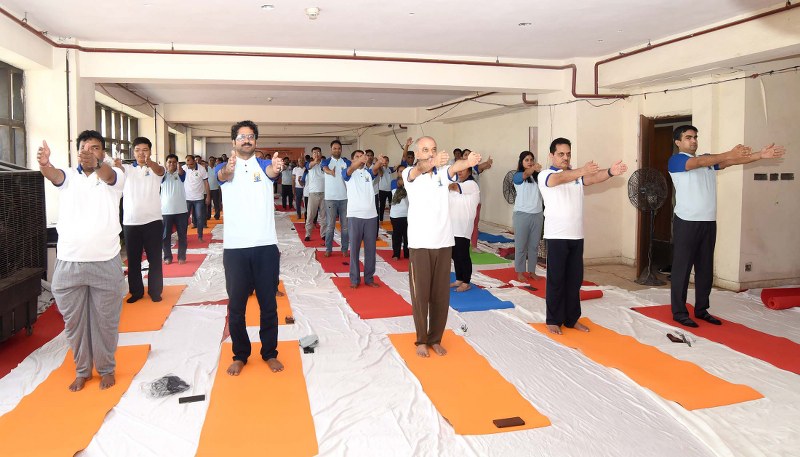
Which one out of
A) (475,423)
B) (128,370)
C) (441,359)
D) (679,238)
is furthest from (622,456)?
(128,370)

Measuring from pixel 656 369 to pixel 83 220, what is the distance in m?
3.95

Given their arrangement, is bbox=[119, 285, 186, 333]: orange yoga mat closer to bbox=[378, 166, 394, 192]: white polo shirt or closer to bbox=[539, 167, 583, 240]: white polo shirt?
Result: bbox=[539, 167, 583, 240]: white polo shirt

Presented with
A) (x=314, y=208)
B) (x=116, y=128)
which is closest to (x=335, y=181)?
(x=314, y=208)

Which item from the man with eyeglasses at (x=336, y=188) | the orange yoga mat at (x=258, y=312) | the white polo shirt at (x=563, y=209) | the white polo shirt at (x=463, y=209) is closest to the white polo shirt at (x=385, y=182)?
the man with eyeglasses at (x=336, y=188)

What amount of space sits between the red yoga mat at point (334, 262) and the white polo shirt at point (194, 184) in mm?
2434

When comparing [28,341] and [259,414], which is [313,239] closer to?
[28,341]

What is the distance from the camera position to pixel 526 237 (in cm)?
677

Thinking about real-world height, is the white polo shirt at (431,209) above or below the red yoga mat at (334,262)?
above

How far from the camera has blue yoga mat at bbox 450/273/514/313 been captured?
558 centimetres

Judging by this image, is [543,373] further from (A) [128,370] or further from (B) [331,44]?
(B) [331,44]

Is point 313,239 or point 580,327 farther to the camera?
point 313,239

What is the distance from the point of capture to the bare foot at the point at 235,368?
379 centimetres

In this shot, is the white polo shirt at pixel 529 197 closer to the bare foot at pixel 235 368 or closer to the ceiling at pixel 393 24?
the ceiling at pixel 393 24

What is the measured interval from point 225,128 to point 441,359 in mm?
17165
